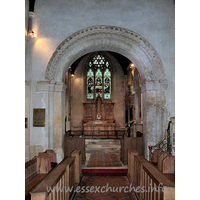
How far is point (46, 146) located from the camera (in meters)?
6.33

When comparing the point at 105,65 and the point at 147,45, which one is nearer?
the point at 147,45

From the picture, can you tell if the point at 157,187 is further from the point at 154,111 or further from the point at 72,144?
the point at 72,144

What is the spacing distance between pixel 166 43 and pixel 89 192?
5.15m

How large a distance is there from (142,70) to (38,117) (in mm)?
3756

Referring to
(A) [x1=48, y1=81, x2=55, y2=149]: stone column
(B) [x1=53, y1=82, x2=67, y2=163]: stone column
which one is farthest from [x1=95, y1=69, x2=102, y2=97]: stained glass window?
(A) [x1=48, y1=81, x2=55, y2=149]: stone column

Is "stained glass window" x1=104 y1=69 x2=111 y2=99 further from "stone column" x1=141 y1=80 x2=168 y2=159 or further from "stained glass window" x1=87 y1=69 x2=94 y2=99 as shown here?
"stone column" x1=141 y1=80 x2=168 y2=159

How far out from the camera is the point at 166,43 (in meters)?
6.67

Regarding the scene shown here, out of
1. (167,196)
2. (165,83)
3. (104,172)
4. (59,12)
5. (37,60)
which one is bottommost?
(104,172)
